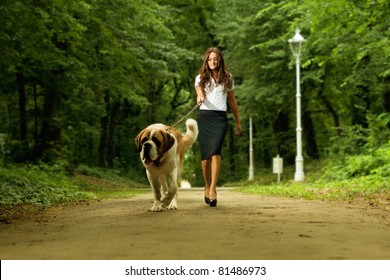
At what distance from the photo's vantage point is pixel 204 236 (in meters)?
4.91

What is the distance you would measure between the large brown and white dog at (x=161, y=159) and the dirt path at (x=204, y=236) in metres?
0.38

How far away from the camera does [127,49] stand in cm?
1981

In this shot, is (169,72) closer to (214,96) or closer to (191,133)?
(191,133)

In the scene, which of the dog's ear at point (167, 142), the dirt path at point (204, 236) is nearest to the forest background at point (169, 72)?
the dog's ear at point (167, 142)

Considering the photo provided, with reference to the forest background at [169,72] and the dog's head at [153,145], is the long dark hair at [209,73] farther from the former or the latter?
the forest background at [169,72]

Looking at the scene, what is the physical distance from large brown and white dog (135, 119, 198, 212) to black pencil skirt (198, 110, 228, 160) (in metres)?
0.35

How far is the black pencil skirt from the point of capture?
8.33 metres

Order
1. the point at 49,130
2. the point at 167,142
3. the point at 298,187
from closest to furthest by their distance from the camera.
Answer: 1. the point at 167,142
2. the point at 298,187
3. the point at 49,130

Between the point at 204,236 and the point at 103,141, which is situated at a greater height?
the point at 103,141

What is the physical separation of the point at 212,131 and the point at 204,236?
3608mm

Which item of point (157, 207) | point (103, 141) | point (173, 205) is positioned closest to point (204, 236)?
point (157, 207)

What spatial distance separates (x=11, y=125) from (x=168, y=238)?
63.2ft

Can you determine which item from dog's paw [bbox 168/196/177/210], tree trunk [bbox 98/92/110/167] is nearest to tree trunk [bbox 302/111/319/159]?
tree trunk [bbox 98/92/110/167]
